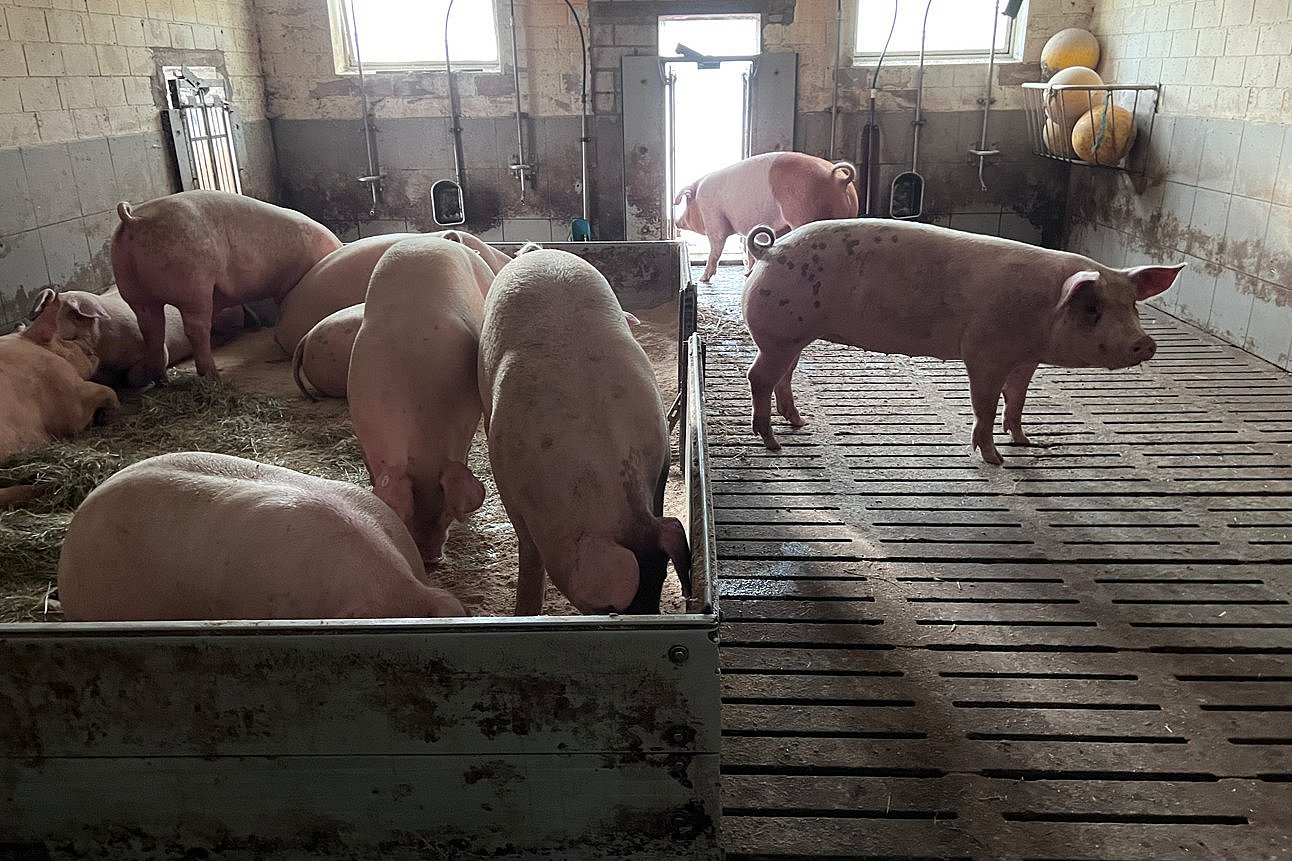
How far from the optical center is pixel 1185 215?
6152mm

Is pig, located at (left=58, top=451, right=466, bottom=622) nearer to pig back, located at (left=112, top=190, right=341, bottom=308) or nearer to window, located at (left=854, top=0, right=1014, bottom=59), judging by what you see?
pig back, located at (left=112, top=190, right=341, bottom=308)

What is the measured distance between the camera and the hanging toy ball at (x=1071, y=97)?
677 cm

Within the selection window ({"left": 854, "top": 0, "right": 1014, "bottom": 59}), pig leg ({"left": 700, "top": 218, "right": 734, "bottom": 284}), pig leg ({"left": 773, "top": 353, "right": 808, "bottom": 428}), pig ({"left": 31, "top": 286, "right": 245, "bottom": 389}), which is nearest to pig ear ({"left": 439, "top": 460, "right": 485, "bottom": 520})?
pig leg ({"left": 773, "top": 353, "right": 808, "bottom": 428})

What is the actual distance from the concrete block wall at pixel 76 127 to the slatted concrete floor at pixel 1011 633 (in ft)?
13.3

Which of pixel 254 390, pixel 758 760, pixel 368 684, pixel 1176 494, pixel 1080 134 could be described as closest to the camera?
pixel 368 684

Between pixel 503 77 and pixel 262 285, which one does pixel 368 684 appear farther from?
pixel 503 77

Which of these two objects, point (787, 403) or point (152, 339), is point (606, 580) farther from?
point (152, 339)

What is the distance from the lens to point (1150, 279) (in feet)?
11.9

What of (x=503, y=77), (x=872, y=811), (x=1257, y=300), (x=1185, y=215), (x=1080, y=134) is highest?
(x=503, y=77)

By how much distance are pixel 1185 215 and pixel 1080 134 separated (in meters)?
1.00

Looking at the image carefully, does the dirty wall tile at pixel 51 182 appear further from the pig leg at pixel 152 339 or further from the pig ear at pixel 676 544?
the pig ear at pixel 676 544

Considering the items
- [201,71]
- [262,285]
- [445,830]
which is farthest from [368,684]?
[201,71]

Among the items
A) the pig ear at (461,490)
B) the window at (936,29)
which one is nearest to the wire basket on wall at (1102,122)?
the window at (936,29)

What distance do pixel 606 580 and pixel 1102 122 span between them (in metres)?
6.19
